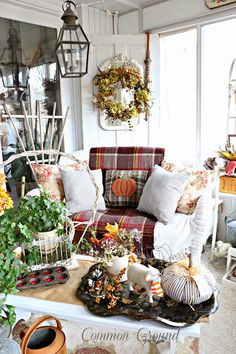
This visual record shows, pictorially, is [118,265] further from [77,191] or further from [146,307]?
[77,191]

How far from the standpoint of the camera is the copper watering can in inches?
43.4

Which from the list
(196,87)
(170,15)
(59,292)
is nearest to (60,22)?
(170,15)

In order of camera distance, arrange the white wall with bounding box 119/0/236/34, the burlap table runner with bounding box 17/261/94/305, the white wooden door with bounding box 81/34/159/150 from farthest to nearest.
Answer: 1. the white wooden door with bounding box 81/34/159/150
2. the white wall with bounding box 119/0/236/34
3. the burlap table runner with bounding box 17/261/94/305

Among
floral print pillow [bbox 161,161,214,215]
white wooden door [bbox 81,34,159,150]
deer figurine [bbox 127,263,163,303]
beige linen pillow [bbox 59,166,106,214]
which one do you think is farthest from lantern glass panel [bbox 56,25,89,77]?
deer figurine [bbox 127,263,163,303]

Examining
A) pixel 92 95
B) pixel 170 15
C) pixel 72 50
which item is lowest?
pixel 92 95

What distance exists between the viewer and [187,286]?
104cm

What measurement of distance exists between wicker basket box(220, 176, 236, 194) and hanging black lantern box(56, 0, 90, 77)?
4.89ft

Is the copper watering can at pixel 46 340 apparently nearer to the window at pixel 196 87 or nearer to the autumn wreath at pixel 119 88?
the window at pixel 196 87

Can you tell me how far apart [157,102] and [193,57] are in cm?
60

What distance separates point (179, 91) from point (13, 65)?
179 cm

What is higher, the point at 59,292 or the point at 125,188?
the point at 125,188

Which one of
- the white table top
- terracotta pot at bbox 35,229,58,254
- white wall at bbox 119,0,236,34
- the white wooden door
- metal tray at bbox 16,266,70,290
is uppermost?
white wall at bbox 119,0,236,34

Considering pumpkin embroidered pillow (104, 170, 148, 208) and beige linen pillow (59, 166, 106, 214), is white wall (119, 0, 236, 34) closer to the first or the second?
pumpkin embroidered pillow (104, 170, 148, 208)

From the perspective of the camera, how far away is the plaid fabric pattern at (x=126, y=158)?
8.97 feet
